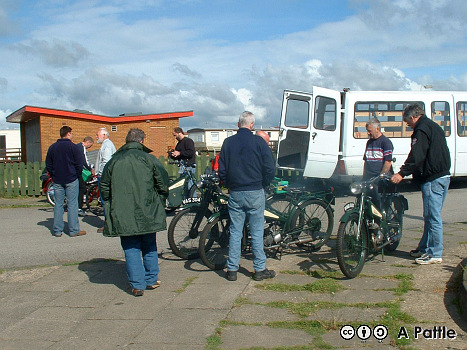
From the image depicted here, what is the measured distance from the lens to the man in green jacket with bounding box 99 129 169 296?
527 cm

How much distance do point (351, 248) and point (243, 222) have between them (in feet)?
4.11

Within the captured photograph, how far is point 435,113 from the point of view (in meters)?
13.9

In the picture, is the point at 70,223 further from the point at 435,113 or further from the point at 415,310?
the point at 435,113

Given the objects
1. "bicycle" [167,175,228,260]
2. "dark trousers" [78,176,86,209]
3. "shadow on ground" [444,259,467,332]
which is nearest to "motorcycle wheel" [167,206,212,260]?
"bicycle" [167,175,228,260]

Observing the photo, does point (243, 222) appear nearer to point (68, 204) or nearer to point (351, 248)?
point (351, 248)

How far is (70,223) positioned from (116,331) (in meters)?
4.80

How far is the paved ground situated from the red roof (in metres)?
15.4

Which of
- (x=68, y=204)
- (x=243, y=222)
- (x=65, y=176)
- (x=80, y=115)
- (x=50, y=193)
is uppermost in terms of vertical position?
(x=80, y=115)

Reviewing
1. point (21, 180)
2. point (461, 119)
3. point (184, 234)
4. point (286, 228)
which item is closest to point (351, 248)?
point (286, 228)

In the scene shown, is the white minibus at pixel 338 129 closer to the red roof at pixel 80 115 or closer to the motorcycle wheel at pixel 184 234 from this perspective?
the motorcycle wheel at pixel 184 234

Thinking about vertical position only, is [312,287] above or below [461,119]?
below

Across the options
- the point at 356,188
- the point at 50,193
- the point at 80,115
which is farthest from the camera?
the point at 80,115

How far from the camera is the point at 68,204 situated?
8.74 metres

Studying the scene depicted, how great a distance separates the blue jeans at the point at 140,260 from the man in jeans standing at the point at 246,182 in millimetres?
874
